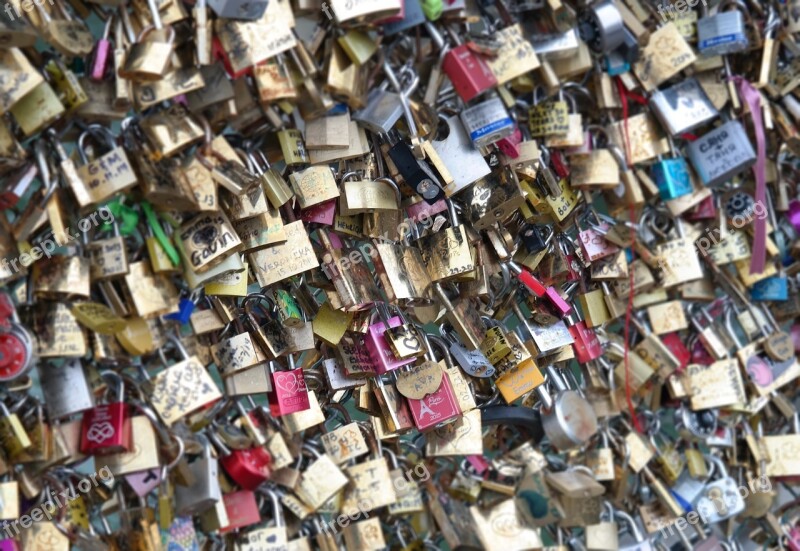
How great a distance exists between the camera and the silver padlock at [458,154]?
1.45 m

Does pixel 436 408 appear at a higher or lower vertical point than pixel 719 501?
higher

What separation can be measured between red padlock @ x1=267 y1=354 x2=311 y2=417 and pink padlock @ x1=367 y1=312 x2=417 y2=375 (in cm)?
12

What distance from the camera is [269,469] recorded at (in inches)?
56.1

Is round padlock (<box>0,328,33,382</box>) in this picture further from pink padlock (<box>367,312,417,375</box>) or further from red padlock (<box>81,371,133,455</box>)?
pink padlock (<box>367,312,417,375</box>)

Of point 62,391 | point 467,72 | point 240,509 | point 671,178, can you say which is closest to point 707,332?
point 671,178

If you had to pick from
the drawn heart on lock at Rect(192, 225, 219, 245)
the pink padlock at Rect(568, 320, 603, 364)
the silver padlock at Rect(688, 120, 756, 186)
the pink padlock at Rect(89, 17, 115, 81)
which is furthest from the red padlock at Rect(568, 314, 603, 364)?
the pink padlock at Rect(89, 17, 115, 81)

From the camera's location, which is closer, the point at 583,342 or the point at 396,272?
the point at 396,272

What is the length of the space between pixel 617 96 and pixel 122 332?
1.00m

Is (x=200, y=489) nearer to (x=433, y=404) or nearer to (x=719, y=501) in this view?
(x=433, y=404)

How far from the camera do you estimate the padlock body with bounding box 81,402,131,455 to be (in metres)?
1.26

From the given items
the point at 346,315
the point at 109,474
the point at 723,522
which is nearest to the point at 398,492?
the point at 346,315

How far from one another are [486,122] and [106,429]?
75 centimetres

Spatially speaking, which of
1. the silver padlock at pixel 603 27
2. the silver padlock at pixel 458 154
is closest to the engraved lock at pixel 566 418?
the silver padlock at pixel 458 154

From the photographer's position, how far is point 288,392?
1.40 metres
